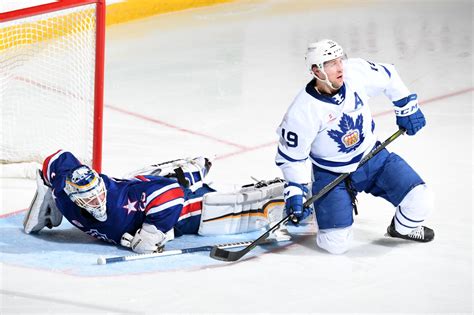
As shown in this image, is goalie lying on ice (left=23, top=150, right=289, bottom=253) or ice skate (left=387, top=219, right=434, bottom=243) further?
ice skate (left=387, top=219, right=434, bottom=243)

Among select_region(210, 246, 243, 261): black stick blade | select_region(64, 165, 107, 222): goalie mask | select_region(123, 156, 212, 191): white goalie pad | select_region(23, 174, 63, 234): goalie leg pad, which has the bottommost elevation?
select_region(210, 246, 243, 261): black stick blade

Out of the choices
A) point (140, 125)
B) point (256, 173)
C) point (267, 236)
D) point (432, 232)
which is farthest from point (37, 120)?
point (432, 232)

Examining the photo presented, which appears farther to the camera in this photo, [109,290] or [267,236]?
[267,236]

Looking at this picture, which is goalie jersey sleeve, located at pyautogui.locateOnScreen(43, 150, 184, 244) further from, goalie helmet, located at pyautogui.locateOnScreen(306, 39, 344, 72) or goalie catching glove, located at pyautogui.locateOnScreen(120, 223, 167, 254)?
goalie helmet, located at pyautogui.locateOnScreen(306, 39, 344, 72)

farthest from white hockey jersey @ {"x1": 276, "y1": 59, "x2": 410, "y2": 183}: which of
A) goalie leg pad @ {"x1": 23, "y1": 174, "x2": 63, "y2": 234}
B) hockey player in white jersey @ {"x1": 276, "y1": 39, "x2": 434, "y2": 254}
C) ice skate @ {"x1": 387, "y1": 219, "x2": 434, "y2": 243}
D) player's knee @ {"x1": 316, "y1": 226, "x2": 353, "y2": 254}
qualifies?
goalie leg pad @ {"x1": 23, "y1": 174, "x2": 63, "y2": 234}

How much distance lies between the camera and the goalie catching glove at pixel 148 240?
14.6 ft

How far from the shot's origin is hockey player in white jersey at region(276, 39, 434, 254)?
14.7 feet

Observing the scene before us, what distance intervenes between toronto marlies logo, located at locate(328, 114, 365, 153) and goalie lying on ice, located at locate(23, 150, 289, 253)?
390mm

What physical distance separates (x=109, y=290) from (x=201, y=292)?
0.32m

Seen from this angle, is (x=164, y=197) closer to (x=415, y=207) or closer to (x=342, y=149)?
(x=342, y=149)

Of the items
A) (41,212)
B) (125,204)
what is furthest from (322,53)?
(41,212)

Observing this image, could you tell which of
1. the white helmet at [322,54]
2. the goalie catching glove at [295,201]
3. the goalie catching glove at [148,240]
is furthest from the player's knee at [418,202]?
the goalie catching glove at [148,240]

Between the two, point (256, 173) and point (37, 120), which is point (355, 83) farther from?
point (37, 120)

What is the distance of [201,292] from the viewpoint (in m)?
4.16
